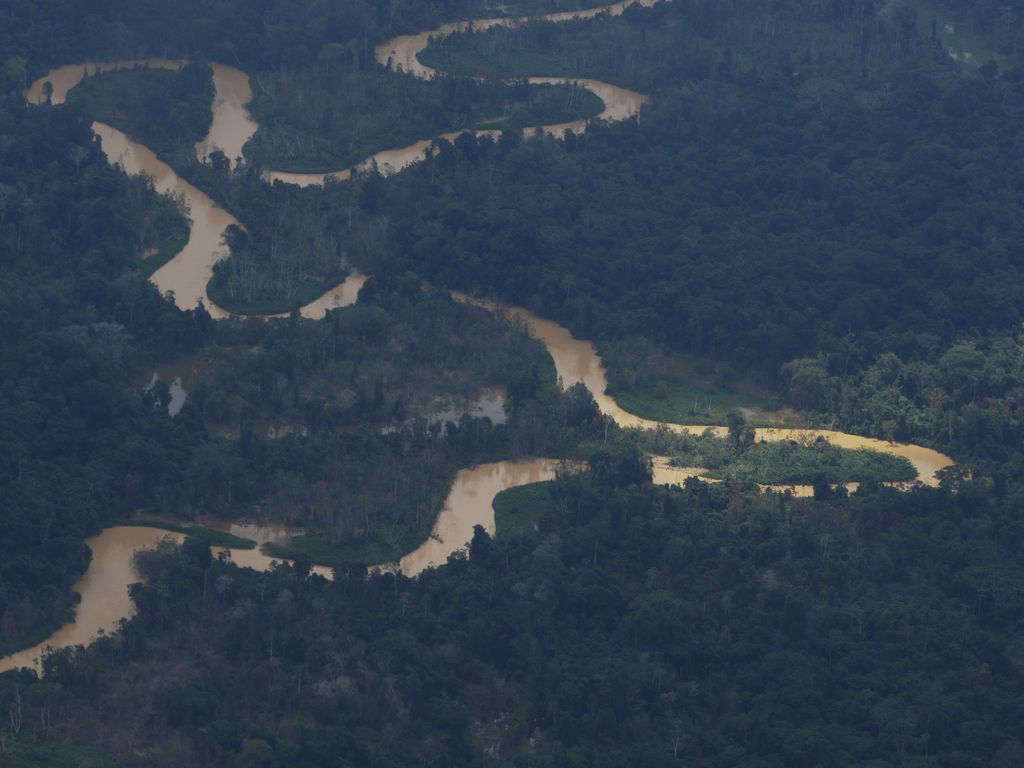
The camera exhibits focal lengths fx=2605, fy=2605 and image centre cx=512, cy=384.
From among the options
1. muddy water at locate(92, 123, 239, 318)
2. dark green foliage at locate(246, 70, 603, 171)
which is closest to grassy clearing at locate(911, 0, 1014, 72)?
dark green foliage at locate(246, 70, 603, 171)

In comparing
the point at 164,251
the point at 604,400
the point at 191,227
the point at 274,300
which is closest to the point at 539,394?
the point at 604,400

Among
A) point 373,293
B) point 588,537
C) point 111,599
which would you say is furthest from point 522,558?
point 373,293

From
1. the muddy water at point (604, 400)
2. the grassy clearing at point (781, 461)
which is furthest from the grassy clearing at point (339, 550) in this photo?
the muddy water at point (604, 400)

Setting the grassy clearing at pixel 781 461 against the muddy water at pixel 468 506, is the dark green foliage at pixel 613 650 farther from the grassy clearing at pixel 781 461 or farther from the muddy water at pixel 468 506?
the grassy clearing at pixel 781 461

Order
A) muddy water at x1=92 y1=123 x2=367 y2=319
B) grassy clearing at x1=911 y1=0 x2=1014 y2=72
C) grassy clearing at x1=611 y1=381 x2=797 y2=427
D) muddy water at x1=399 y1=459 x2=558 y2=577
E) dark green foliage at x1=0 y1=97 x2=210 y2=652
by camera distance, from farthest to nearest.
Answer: grassy clearing at x1=911 y1=0 x2=1014 y2=72
muddy water at x1=92 y1=123 x2=367 y2=319
grassy clearing at x1=611 y1=381 x2=797 y2=427
muddy water at x1=399 y1=459 x2=558 y2=577
dark green foliage at x1=0 y1=97 x2=210 y2=652

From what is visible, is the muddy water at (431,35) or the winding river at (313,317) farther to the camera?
the muddy water at (431,35)

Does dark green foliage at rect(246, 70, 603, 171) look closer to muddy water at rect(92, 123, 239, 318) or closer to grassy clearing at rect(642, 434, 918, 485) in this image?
muddy water at rect(92, 123, 239, 318)

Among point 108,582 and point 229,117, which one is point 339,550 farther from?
point 229,117
